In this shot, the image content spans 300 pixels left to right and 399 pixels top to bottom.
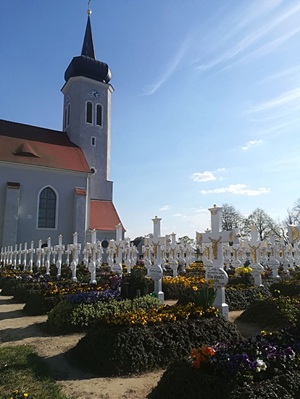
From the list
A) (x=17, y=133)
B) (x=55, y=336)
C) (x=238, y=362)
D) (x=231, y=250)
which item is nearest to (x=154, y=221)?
(x=55, y=336)

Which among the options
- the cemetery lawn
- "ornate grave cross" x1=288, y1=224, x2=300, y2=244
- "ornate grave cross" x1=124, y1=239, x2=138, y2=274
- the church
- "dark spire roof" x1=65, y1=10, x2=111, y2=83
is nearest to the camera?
the cemetery lawn

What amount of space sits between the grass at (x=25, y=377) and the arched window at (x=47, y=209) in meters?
26.3

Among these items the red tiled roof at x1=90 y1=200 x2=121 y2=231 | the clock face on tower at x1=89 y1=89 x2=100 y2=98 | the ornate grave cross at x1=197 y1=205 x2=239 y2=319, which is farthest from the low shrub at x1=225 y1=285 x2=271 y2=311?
the clock face on tower at x1=89 y1=89 x2=100 y2=98

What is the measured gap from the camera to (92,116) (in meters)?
37.8

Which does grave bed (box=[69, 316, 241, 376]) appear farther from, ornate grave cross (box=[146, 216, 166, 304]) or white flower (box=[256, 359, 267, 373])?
ornate grave cross (box=[146, 216, 166, 304])

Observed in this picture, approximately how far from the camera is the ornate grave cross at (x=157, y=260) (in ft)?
33.1

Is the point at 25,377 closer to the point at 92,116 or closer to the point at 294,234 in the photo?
the point at 294,234

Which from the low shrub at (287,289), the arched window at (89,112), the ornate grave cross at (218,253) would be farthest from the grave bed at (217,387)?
the arched window at (89,112)

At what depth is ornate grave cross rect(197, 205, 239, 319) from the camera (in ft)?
25.4

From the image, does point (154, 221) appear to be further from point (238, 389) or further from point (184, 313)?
point (238, 389)

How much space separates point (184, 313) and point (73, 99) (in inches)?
1421

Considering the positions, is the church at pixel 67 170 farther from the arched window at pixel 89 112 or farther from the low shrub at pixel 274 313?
the low shrub at pixel 274 313

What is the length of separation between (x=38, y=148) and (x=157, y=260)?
2644 centimetres

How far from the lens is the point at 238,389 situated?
3.16 m
